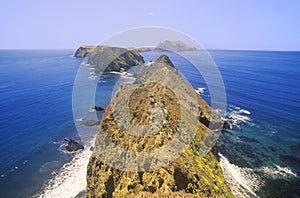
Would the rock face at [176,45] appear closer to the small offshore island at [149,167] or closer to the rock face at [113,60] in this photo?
the rock face at [113,60]

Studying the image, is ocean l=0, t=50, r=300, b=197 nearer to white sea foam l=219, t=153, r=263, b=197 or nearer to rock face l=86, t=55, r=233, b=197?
white sea foam l=219, t=153, r=263, b=197

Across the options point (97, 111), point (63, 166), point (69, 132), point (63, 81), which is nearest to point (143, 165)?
point (63, 166)

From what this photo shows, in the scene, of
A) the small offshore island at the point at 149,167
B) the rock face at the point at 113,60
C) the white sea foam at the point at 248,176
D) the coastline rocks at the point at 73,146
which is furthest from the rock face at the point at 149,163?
the rock face at the point at 113,60

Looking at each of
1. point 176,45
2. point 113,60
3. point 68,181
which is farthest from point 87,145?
point 176,45

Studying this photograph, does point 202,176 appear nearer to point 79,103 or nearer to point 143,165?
point 143,165

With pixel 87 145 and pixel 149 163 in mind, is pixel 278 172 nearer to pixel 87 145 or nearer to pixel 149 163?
pixel 149 163

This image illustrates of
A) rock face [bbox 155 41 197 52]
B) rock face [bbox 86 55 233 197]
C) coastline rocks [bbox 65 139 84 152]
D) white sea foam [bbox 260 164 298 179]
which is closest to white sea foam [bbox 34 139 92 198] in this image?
coastline rocks [bbox 65 139 84 152]
